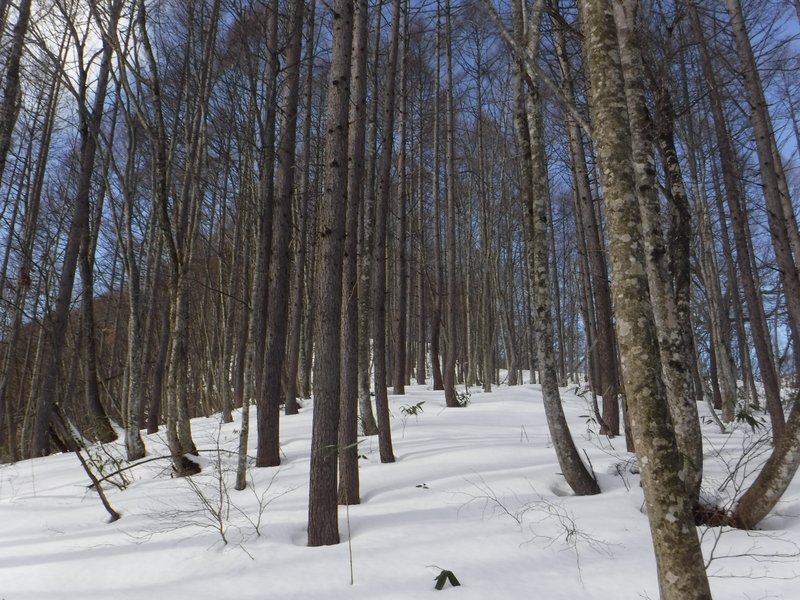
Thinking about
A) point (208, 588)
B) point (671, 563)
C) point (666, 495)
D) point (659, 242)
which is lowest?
point (208, 588)

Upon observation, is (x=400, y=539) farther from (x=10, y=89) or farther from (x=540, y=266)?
(x=10, y=89)

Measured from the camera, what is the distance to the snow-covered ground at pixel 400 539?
3.31m

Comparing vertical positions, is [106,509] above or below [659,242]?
below

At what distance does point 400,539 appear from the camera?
397 cm

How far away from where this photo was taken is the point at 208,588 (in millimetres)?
3436

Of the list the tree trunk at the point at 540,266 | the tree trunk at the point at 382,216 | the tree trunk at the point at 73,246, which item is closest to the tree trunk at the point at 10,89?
the tree trunk at the point at 73,246

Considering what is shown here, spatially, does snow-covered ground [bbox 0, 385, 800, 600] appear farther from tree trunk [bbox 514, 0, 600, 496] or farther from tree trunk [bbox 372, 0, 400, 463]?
tree trunk [bbox 372, 0, 400, 463]

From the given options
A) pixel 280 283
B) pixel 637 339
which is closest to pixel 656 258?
pixel 637 339

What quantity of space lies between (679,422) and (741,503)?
81 centimetres

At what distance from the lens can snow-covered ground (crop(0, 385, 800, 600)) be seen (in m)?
3.31

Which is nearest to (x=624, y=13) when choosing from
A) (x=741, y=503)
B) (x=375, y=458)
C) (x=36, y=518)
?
(x=741, y=503)

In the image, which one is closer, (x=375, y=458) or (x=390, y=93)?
(x=375, y=458)

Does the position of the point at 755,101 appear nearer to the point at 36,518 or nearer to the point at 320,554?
the point at 320,554

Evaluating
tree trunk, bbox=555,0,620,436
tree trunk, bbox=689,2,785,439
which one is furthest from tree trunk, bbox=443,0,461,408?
tree trunk, bbox=689,2,785,439
